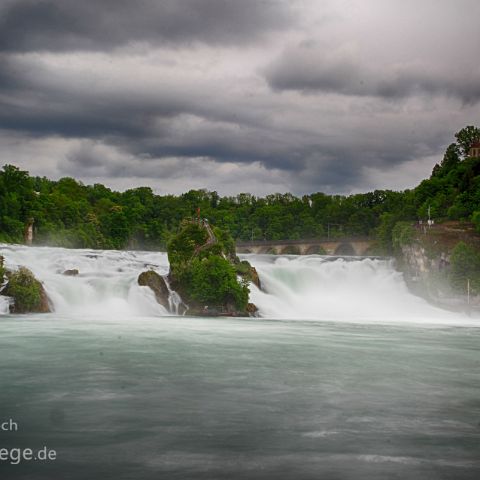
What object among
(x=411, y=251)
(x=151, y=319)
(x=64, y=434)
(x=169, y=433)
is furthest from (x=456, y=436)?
(x=411, y=251)

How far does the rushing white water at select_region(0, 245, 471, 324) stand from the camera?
135ft

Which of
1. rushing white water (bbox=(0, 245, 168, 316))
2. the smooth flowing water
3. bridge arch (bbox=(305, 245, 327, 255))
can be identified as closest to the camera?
the smooth flowing water

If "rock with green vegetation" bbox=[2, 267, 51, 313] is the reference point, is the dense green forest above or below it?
above

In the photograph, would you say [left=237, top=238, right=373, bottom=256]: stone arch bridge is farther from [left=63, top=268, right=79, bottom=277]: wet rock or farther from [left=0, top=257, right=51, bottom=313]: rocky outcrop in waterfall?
[left=0, top=257, right=51, bottom=313]: rocky outcrop in waterfall

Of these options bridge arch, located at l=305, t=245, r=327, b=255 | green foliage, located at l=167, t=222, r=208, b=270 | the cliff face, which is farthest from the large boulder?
bridge arch, located at l=305, t=245, r=327, b=255

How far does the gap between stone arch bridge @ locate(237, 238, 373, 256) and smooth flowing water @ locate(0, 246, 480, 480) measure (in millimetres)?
67560

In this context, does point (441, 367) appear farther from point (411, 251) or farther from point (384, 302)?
point (411, 251)

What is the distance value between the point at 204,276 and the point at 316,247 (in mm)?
69737

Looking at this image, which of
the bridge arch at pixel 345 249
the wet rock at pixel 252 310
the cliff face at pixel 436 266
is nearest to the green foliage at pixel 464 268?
the cliff face at pixel 436 266

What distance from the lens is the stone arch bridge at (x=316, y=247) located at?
10256 cm

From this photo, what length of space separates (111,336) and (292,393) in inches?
537

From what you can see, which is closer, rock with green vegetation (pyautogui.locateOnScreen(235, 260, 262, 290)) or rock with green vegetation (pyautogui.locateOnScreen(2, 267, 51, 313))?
rock with green vegetation (pyautogui.locateOnScreen(2, 267, 51, 313))

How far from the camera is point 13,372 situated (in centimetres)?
1748

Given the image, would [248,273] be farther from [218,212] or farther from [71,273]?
[218,212]
